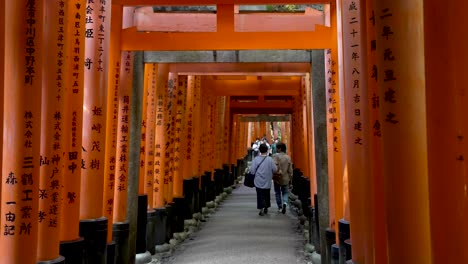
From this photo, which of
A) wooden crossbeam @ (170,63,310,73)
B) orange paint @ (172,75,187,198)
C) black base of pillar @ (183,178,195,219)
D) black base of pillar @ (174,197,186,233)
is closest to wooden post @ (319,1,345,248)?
wooden crossbeam @ (170,63,310,73)

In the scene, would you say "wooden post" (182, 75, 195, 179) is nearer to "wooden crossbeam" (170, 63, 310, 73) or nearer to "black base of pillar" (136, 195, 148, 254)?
"wooden crossbeam" (170, 63, 310, 73)

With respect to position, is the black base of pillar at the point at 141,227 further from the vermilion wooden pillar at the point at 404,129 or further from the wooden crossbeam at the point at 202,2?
the vermilion wooden pillar at the point at 404,129

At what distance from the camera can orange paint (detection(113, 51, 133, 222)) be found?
579 centimetres

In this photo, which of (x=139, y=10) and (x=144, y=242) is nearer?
(x=139, y=10)

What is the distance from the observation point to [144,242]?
23.1 feet

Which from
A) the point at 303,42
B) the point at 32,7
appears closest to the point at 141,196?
the point at 303,42

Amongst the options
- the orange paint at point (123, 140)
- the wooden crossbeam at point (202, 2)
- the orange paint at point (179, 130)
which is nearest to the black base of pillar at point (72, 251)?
the orange paint at point (123, 140)

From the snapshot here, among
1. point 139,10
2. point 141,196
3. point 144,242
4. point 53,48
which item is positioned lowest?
point 144,242

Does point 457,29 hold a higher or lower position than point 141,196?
higher

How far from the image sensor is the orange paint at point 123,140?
5789 millimetres

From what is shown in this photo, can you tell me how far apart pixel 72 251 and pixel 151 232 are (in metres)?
3.70

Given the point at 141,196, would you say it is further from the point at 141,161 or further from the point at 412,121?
the point at 412,121

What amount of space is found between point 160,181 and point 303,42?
3516 millimetres

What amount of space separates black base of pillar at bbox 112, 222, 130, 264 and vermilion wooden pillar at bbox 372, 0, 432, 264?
4230mm
